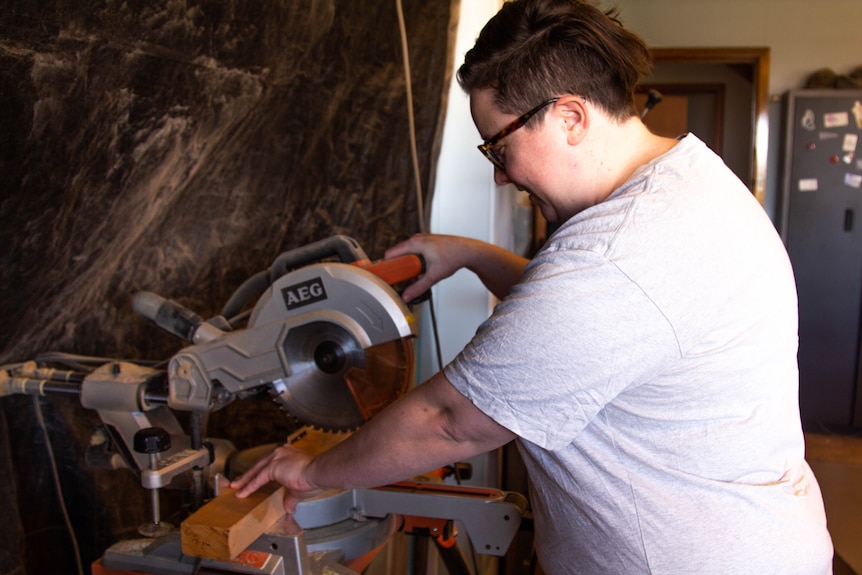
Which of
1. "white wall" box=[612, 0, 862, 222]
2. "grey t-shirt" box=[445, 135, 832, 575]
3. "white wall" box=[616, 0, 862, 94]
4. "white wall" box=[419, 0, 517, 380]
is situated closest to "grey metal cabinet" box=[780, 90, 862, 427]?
"white wall" box=[612, 0, 862, 222]

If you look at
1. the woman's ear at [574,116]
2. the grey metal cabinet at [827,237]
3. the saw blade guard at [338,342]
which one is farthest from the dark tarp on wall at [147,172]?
the grey metal cabinet at [827,237]

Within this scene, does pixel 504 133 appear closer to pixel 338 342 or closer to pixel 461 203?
pixel 338 342

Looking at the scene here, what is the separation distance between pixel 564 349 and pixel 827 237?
432cm

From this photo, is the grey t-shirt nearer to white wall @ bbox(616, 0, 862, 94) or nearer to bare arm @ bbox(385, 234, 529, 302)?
bare arm @ bbox(385, 234, 529, 302)

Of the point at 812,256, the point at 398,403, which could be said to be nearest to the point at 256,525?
the point at 398,403

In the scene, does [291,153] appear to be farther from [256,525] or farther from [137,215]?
[256,525]

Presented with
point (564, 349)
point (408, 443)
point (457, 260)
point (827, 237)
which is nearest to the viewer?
point (564, 349)

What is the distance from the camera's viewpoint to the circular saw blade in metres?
1.03

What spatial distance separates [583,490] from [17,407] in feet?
3.07

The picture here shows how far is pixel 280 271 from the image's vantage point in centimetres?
112

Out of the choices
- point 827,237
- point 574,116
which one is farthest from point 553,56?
point 827,237

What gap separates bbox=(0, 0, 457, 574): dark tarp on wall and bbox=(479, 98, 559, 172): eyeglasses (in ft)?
1.70

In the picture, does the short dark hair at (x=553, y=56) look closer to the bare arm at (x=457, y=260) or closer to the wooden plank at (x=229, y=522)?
the bare arm at (x=457, y=260)

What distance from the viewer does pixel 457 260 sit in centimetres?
134
